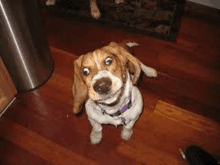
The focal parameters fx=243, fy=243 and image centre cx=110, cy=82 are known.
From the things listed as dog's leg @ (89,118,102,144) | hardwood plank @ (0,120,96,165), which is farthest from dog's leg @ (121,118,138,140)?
hardwood plank @ (0,120,96,165)

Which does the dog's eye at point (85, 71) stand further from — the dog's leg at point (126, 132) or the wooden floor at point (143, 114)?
the wooden floor at point (143, 114)

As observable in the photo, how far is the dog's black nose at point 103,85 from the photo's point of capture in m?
1.50

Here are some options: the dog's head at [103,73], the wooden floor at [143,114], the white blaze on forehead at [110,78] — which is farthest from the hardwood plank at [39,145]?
the white blaze on forehead at [110,78]

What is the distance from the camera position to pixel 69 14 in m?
3.21

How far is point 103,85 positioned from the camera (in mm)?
1497

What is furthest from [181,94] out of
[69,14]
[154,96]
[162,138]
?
[69,14]

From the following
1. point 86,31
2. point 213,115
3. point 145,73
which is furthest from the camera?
point 86,31

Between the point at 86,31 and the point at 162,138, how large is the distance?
63.4 inches

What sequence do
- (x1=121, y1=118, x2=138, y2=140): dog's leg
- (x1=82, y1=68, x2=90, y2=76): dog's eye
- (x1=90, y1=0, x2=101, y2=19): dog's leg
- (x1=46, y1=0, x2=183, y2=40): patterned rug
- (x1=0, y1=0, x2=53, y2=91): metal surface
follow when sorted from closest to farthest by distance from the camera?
(x1=82, y1=68, x2=90, y2=76): dog's eye
(x1=0, y1=0, x2=53, y2=91): metal surface
(x1=121, y1=118, x2=138, y2=140): dog's leg
(x1=46, y1=0, x2=183, y2=40): patterned rug
(x1=90, y1=0, x2=101, y2=19): dog's leg

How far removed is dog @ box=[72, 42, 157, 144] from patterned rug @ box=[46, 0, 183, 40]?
1261mm

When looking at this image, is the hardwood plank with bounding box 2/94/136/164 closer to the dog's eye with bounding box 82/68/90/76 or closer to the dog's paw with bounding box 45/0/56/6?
the dog's eye with bounding box 82/68/90/76

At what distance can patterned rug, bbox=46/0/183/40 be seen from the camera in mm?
2982

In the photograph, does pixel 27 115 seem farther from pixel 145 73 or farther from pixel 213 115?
pixel 213 115

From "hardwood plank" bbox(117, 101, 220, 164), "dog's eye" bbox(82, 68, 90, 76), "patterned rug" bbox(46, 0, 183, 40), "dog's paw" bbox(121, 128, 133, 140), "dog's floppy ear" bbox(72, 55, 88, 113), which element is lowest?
"hardwood plank" bbox(117, 101, 220, 164)
